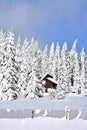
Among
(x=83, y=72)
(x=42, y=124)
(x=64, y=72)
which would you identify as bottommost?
(x=42, y=124)

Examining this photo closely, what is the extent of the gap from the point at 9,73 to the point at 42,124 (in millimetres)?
33679

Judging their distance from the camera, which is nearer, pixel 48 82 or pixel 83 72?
pixel 48 82

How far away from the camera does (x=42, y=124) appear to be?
24.0 meters

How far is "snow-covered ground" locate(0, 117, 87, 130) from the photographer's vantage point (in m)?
22.4

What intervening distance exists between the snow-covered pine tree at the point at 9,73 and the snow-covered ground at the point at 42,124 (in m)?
30.5

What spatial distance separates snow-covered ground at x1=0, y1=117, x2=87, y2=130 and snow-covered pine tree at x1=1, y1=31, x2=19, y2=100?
3045 centimetres

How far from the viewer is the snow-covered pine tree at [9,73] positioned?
184ft

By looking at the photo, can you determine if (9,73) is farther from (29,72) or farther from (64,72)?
(64,72)

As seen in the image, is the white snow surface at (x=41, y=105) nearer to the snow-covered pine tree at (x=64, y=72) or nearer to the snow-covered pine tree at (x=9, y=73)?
the snow-covered pine tree at (x=9, y=73)

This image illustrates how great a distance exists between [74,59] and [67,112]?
82.4 meters

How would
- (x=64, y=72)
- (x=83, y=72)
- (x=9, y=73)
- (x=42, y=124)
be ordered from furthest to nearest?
(x=83, y=72) < (x=64, y=72) < (x=9, y=73) < (x=42, y=124)

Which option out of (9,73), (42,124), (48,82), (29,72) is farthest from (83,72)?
(42,124)

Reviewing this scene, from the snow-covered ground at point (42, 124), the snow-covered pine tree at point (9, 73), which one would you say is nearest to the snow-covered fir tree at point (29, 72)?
the snow-covered pine tree at point (9, 73)

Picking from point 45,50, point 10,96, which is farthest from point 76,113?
point 45,50
